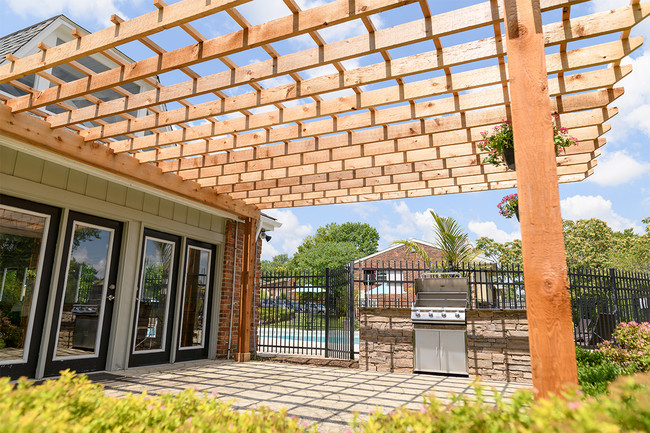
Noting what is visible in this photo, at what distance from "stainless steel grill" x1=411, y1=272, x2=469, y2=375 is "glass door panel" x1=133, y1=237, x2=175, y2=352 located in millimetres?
4020

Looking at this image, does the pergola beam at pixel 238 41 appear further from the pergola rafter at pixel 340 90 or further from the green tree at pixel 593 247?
the green tree at pixel 593 247

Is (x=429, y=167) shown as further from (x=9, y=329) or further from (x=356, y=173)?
(x=9, y=329)

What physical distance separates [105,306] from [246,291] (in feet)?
8.15

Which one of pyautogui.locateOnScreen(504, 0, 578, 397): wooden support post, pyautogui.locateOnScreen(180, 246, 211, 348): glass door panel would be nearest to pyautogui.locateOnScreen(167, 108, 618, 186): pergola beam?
pyautogui.locateOnScreen(180, 246, 211, 348): glass door panel

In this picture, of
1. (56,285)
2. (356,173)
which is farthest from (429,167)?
(56,285)

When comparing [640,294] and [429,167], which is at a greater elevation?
[429,167]

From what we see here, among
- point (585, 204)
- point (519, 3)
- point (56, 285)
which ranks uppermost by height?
point (585, 204)

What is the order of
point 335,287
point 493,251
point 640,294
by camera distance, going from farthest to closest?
1. point 493,251
2. point 640,294
3. point 335,287

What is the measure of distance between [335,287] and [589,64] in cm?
607

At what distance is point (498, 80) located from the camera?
11.1ft

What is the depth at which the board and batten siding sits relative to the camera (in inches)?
184

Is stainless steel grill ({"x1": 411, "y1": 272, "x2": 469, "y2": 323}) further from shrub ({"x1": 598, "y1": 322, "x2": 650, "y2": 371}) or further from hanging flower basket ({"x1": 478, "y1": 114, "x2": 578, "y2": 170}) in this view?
hanging flower basket ({"x1": 478, "y1": 114, "x2": 578, "y2": 170})

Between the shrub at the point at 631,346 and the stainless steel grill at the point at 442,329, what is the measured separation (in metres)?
1.99

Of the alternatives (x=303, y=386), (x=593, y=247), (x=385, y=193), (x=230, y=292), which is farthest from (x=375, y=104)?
(x=593, y=247)
